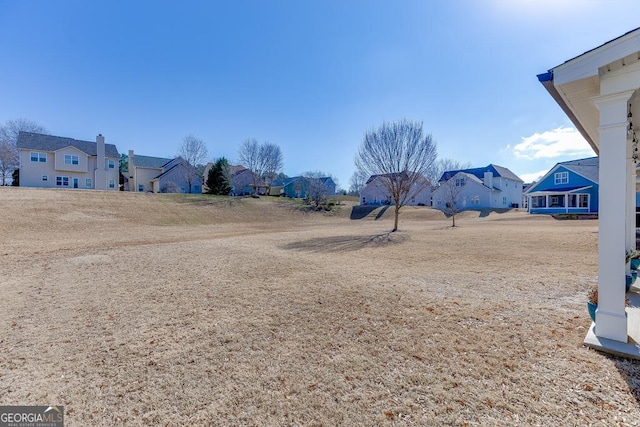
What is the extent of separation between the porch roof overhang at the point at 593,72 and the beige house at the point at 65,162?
45714 mm

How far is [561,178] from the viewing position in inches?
1228

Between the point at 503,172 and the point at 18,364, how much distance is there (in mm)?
53143

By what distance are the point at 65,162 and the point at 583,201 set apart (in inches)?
2347

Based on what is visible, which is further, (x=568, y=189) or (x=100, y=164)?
(x=100, y=164)

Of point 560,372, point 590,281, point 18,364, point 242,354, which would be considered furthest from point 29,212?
point 590,281

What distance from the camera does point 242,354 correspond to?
3471 mm

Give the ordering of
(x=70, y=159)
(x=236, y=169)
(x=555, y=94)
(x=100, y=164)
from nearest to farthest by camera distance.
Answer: (x=555, y=94) < (x=70, y=159) < (x=100, y=164) < (x=236, y=169)

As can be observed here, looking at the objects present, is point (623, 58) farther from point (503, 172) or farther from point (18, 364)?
point (503, 172)

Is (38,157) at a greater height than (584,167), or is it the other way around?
(38,157)

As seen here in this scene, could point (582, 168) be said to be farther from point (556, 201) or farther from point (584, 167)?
point (556, 201)

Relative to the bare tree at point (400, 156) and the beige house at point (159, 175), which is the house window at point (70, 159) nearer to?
the beige house at point (159, 175)

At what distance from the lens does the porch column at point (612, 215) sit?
3.36 metres

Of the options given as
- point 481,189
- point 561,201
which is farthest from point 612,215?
point 481,189

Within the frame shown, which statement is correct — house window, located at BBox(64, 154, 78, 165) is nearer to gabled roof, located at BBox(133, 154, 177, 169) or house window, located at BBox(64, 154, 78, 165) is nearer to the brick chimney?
the brick chimney
